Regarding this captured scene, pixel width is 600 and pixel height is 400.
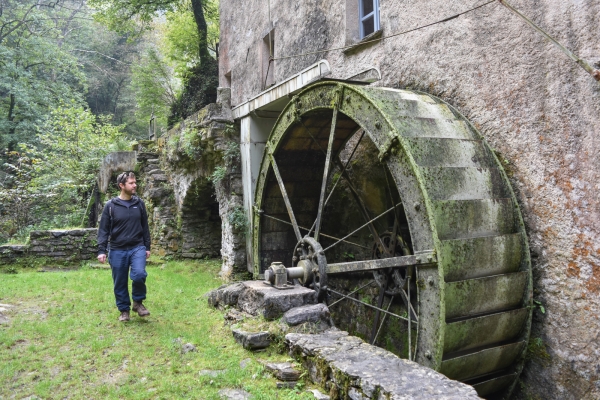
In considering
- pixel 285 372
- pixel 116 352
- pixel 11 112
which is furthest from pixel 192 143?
pixel 11 112

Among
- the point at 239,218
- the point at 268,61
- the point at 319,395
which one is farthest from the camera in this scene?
the point at 268,61

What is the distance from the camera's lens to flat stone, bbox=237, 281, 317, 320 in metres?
4.12

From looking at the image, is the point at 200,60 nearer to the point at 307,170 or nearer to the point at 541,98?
the point at 307,170

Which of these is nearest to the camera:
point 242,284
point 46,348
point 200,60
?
point 46,348

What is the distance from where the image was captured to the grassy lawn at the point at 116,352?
124 inches

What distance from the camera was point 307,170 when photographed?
20.5ft

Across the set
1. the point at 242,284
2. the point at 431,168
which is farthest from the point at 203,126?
the point at 431,168

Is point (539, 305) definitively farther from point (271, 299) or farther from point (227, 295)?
point (227, 295)

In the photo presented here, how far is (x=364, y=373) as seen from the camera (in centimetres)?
264

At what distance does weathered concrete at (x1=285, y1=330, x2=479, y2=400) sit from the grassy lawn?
0.82ft

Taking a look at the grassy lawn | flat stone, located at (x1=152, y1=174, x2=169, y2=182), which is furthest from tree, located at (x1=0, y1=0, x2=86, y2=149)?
the grassy lawn

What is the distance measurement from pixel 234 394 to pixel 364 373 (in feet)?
3.00

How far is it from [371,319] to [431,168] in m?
3.16

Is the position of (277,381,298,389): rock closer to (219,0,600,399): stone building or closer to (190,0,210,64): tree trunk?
(219,0,600,399): stone building
